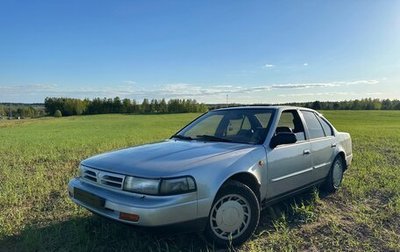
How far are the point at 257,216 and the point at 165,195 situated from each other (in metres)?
1.24

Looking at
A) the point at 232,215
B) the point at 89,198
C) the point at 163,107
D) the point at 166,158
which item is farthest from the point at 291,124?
the point at 163,107

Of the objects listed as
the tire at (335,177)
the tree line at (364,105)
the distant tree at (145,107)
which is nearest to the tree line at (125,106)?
the distant tree at (145,107)

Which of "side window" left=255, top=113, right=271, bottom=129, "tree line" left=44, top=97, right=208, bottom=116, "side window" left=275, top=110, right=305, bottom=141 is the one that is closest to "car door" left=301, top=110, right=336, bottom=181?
"side window" left=275, top=110, right=305, bottom=141

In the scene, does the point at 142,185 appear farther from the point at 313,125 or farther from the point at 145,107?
the point at 145,107

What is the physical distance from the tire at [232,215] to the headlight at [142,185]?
660 millimetres

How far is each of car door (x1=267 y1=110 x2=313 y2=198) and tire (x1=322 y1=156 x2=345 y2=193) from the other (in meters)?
0.94

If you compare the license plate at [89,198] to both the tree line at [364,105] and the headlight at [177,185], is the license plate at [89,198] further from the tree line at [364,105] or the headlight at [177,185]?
the tree line at [364,105]

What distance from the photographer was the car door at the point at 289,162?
4.32m

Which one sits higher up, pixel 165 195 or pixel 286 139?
pixel 286 139

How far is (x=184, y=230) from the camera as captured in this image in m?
3.30

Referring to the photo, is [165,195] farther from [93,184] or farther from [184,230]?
[93,184]

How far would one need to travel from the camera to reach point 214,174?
352 centimetres

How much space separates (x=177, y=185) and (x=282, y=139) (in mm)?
1616

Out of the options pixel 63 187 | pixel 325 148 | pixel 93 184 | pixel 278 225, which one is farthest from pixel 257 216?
pixel 63 187
